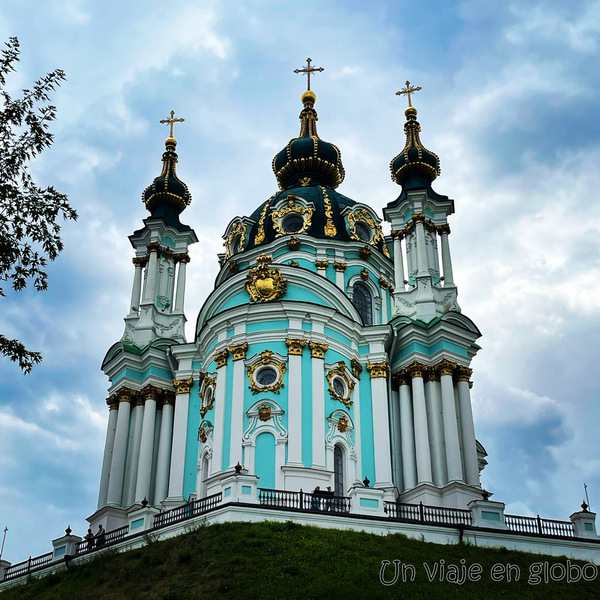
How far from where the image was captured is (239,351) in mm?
28234

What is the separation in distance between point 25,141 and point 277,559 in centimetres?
967

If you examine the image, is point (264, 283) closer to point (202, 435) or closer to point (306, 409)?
point (306, 409)

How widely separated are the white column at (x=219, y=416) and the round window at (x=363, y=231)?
9.66 meters

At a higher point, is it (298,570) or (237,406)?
(237,406)

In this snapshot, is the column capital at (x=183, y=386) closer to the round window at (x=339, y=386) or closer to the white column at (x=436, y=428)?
the round window at (x=339, y=386)

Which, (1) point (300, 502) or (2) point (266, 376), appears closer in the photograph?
(1) point (300, 502)

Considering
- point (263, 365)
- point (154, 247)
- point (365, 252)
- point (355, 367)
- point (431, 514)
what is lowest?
point (431, 514)

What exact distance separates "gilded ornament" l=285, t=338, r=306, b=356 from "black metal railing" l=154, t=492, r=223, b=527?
21.0ft

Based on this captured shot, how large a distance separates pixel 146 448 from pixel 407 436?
29.1 ft

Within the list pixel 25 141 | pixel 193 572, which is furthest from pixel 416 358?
pixel 25 141

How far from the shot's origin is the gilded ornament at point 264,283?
29.5 metres

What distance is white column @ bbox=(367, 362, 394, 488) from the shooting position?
1092 inches

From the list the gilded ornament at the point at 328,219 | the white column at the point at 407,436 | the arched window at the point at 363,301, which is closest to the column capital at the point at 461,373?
the white column at the point at 407,436

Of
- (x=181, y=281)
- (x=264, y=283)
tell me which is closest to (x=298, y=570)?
(x=264, y=283)
